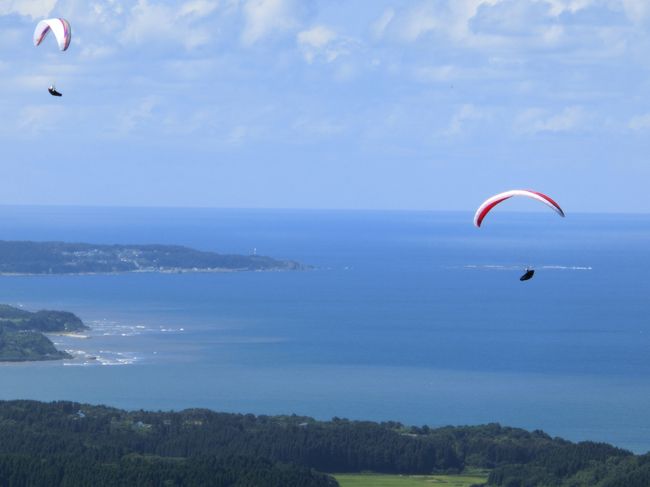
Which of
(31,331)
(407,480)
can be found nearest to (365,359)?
(31,331)

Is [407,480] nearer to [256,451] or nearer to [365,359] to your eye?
[256,451]

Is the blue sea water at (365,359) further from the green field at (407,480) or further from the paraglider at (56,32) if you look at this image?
the paraglider at (56,32)

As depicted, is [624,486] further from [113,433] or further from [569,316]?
[569,316]

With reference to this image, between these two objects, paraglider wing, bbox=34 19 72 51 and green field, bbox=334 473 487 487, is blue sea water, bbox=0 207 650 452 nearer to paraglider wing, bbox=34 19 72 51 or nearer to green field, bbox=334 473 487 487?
green field, bbox=334 473 487 487

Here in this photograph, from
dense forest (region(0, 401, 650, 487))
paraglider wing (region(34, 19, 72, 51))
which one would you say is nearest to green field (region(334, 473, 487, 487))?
dense forest (region(0, 401, 650, 487))

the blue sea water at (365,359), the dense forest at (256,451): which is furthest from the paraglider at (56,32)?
the blue sea water at (365,359)

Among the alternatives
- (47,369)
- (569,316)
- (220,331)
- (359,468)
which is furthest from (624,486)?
(569,316)
